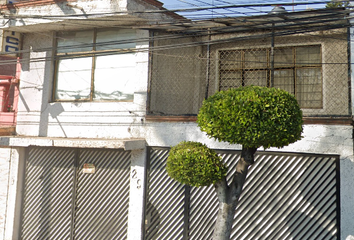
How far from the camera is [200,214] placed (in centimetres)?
824

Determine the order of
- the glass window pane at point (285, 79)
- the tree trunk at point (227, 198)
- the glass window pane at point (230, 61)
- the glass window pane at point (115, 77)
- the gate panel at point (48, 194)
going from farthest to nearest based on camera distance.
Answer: the glass window pane at point (230, 61), the glass window pane at point (285, 79), the gate panel at point (48, 194), the glass window pane at point (115, 77), the tree trunk at point (227, 198)

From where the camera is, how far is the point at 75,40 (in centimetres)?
1033

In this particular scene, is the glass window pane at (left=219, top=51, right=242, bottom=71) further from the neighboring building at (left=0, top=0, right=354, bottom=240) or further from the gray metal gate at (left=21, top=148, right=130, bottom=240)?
the gray metal gate at (left=21, top=148, right=130, bottom=240)

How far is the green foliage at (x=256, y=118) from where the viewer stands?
5.11 meters

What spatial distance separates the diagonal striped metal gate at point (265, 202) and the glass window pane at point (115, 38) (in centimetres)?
322

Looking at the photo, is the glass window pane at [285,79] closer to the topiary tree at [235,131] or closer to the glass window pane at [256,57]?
the glass window pane at [256,57]

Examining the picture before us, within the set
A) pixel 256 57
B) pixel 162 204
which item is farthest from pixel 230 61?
pixel 162 204

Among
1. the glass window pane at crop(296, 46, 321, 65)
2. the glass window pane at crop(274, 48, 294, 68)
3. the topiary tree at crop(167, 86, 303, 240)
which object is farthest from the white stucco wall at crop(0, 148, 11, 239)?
the glass window pane at crop(296, 46, 321, 65)

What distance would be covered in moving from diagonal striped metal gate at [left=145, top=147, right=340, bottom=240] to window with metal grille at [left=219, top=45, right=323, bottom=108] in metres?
3.27

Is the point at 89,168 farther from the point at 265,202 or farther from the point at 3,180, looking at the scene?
the point at 265,202

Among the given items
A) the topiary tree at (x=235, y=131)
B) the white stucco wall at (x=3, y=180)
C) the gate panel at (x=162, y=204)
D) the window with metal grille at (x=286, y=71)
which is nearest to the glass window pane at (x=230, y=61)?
the window with metal grille at (x=286, y=71)

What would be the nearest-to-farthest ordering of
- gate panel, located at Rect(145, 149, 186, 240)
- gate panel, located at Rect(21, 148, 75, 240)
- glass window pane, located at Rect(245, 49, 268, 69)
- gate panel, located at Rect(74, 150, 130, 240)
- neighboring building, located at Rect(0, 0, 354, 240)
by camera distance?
1. neighboring building, located at Rect(0, 0, 354, 240)
2. gate panel, located at Rect(145, 149, 186, 240)
3. gate panel, located at Rect(74, 150, 130, 240)
4. gate panel, located at Rect(21, 148, 75, 240)
5. glass window pane, located at Rect(245, 49, 268, 69)

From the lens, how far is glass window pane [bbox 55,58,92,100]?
10086 mm

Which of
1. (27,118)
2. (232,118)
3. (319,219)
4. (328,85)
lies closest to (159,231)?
(319,219)
